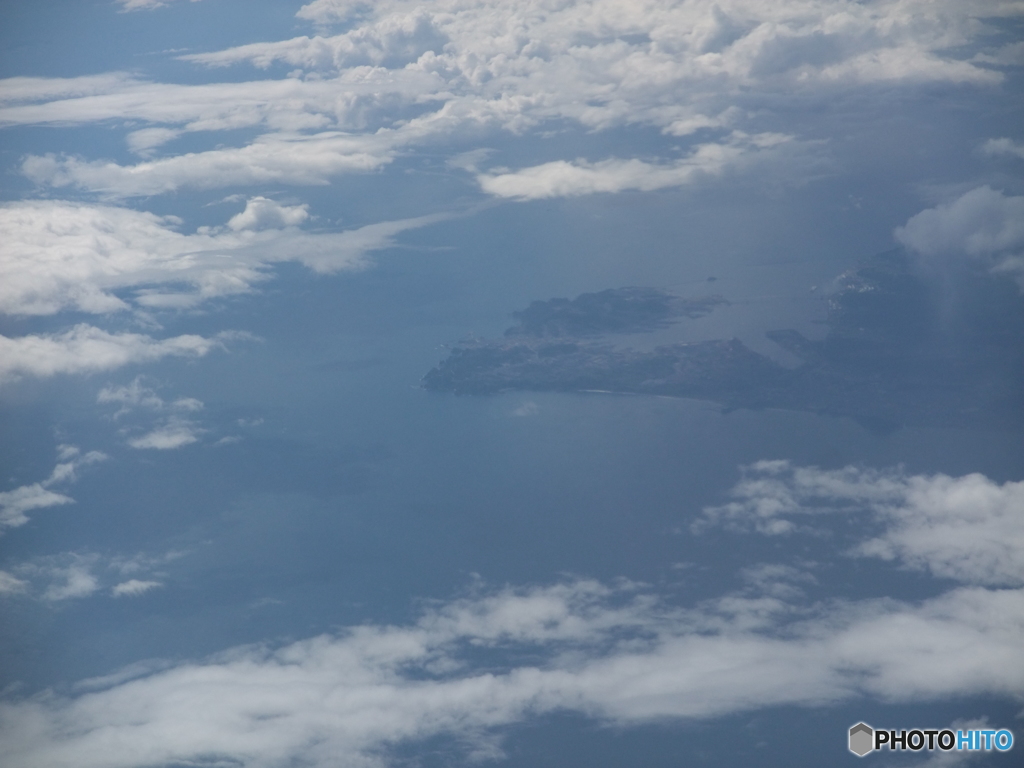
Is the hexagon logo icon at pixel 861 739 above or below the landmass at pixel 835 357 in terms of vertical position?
below

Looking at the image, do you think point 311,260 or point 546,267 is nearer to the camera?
point 546,267

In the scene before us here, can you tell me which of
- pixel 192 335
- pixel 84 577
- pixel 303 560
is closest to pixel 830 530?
pixel 303 560

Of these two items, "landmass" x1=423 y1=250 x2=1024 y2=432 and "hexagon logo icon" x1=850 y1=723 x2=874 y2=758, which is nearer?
"hexagon logo icon" x1=850 y1=723 x2=874 y2=758

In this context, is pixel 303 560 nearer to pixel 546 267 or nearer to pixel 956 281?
pixel 546 267

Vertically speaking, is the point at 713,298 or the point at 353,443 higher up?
the point at 713,298

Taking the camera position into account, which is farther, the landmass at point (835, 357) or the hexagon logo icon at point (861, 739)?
the landmass at point (835, 357)
